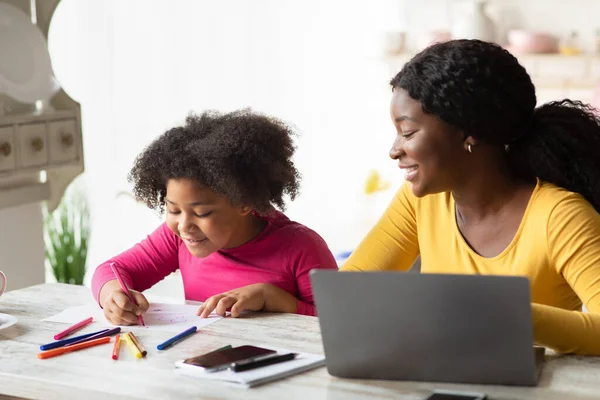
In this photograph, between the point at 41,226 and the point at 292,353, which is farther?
the point at 41,226

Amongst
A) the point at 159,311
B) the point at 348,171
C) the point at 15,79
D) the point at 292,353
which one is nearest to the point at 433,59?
the point at 292,353

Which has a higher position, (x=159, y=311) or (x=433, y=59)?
(x=433, y=59)

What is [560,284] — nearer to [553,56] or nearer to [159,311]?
[159,311]

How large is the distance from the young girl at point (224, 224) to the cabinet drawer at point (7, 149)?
0.70 meters

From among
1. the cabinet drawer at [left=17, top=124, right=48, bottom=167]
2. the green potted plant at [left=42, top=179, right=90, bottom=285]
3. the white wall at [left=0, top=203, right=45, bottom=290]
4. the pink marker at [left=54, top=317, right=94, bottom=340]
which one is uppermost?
the cabinet drawer at [left=17, top=124, right=48, bottom=167]

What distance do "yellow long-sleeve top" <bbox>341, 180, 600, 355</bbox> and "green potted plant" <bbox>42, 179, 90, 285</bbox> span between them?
1.84 m

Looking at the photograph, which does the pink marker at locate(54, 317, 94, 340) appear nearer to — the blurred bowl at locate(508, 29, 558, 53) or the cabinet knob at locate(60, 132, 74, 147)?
the cabinet knob at locate(60, 132, 74, 147)

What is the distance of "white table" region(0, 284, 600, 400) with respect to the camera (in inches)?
49.4

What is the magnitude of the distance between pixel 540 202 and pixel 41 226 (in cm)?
172

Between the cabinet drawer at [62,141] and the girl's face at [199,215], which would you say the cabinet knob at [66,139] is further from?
the girl's face at [199,215]

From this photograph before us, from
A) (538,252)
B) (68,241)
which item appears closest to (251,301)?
(538,252)

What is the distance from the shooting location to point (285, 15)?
15.7ft

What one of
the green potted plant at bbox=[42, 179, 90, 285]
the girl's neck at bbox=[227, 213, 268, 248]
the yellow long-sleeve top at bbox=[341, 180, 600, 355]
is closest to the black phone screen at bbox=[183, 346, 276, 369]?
the yellow long-sleeve top at bbox=[341, 180, 600, 355]

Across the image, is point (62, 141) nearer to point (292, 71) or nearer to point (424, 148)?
point (424, 148)
